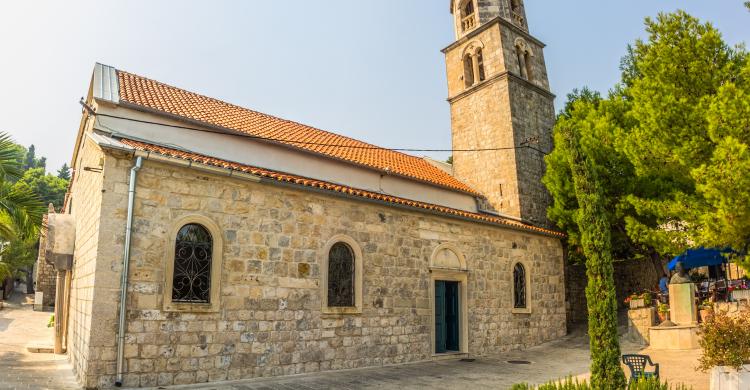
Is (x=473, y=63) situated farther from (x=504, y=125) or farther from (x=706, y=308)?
(x=706, y=308)

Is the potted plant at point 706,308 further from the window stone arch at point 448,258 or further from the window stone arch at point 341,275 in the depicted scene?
the window stone arch at point 341,275

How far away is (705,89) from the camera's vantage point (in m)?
9.85

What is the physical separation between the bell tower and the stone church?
240 millimetres

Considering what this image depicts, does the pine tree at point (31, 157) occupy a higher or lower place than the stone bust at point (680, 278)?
higher

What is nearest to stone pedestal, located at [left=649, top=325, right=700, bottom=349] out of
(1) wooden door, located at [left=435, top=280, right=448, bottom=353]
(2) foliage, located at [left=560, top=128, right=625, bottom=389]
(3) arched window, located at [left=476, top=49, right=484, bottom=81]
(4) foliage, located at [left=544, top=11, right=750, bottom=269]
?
(4) foliage, located at [left=544, top=11, right=750, bottom=269]

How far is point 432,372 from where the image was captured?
9625 mm

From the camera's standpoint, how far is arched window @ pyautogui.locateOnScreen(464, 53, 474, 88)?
742 inches

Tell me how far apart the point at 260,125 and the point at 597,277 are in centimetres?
954

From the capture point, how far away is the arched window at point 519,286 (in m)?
13.6

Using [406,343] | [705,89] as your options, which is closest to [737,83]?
[705,89]

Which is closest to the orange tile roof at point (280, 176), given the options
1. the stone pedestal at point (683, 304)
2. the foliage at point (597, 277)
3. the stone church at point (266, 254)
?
the stone church at point (266, 254)

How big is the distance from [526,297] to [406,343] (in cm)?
495

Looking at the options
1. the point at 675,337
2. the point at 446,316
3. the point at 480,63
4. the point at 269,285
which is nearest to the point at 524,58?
the point at 480,63

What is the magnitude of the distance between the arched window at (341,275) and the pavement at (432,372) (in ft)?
4.57
